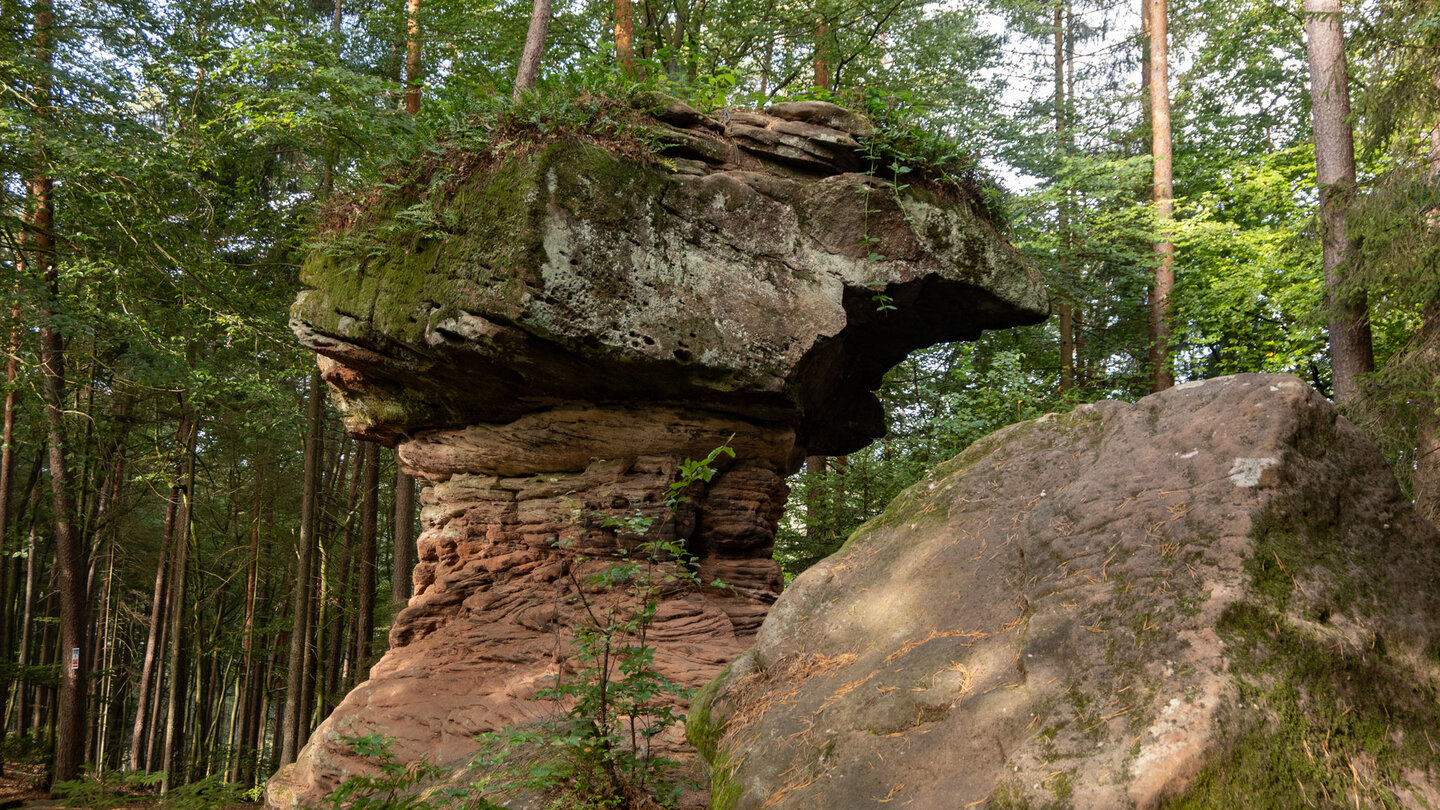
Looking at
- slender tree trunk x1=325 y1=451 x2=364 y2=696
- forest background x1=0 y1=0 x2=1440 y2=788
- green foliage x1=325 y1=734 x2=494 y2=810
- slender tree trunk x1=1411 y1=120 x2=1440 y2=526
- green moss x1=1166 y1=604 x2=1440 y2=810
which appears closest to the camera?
green moss x1=1166 y1=604 x2=1440 y2=810

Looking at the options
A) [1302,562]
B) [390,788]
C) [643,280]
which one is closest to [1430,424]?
[1302,562]

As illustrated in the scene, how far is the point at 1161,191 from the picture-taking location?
14750mm

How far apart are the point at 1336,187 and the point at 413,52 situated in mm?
13129

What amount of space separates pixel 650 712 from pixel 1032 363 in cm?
1531

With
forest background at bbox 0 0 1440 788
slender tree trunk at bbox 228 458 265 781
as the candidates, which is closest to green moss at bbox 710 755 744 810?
forest background at bbox 0 0 1440 788

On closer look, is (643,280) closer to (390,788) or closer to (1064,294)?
(390,788)

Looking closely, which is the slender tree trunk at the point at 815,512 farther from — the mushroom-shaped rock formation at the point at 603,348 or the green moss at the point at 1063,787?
the green moss at the point at 1063,787

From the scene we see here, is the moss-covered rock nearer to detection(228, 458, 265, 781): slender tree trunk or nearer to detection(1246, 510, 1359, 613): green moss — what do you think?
detection(1246, 510, 1359, 613): green moss

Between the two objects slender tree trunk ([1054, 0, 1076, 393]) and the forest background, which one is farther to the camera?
slender tree trunk ([1054, 0, 1076, 393])

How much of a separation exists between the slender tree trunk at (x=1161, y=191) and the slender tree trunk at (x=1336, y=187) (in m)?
4.46

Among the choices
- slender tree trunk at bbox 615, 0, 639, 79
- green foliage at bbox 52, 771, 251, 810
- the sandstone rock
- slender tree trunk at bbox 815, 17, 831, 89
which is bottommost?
green foliage at bbox 52, 771, 251, 810

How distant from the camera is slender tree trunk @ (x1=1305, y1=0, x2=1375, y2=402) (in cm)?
883

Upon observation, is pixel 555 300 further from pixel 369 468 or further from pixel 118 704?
pixel 118 704

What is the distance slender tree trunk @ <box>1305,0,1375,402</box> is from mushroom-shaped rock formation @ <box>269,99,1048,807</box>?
130 inches
